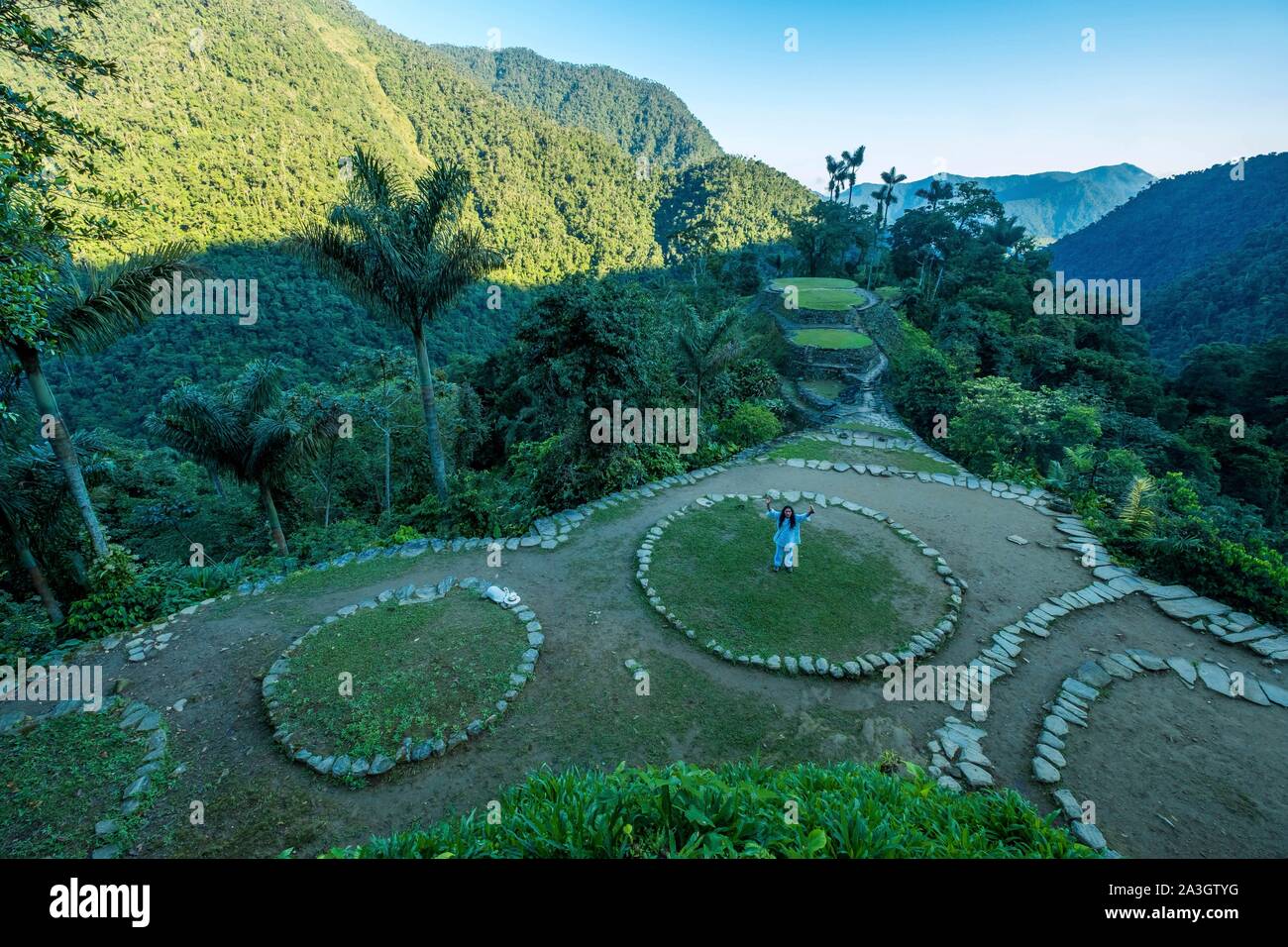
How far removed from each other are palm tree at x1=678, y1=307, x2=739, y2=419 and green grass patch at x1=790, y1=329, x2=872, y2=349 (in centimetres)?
1121

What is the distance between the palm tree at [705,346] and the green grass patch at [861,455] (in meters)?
4.27

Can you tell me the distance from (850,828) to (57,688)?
9.01 m

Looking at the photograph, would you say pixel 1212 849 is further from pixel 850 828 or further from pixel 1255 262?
pixel 1255 262

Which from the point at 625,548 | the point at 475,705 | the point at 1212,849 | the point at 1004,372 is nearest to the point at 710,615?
the point at 625,548

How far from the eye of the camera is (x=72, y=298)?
6809 mm

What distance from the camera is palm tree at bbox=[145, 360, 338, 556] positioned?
1072 centimetres

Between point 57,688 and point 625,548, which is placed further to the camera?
point 625,548

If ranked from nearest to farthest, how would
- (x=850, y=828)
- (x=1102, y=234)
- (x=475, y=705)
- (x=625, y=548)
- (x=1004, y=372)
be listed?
1. (x=850, y=828)
2. (x=475, y=705)
3. (x=625, y=548)
4. (x=1004, y=372)
5. (x=1102, y=234)

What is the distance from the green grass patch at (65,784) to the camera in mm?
4578

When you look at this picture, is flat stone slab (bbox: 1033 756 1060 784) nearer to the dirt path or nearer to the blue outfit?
the dirt path

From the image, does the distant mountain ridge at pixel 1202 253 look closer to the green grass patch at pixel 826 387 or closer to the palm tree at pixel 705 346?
the green grass patch at pixel 826 387

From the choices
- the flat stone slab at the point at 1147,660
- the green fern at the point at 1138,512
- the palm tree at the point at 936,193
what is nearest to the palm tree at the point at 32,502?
the flat stone slab at the point at 1147,660

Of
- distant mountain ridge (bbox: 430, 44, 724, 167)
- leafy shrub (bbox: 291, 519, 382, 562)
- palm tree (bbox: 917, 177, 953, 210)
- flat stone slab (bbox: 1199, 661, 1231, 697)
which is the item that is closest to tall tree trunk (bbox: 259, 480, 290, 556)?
leafy shrub (bbox: 291, 519, 382, 562)
